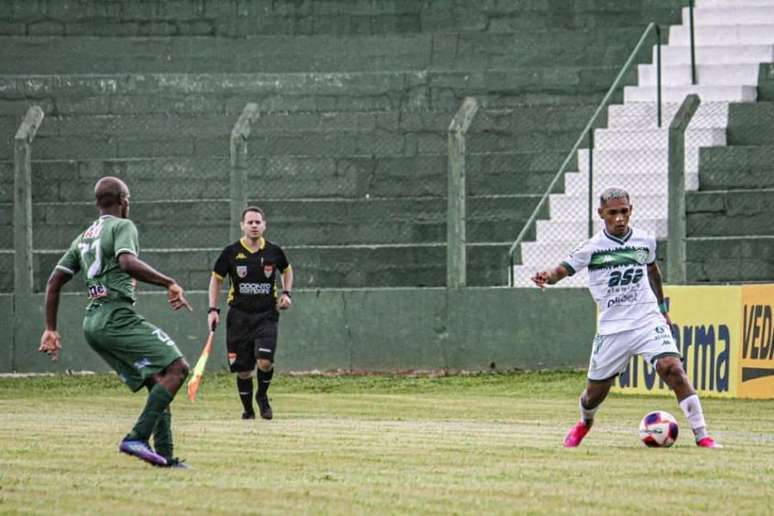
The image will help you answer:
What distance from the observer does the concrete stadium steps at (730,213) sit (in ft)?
80.0

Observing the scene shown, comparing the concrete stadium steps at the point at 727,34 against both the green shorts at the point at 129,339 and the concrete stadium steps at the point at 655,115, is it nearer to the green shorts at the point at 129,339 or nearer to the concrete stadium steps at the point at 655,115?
the concrete stadium steps at the point at 655,115

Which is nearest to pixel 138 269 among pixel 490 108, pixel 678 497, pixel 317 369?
pixel 678 497

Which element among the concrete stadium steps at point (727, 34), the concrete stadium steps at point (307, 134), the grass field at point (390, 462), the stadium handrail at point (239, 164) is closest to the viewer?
the grass field at point (390, 462)

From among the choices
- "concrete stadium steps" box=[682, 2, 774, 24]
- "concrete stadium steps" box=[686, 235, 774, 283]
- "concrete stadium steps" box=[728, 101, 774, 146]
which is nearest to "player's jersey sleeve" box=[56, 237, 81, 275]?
"concrete stadium steps" box=[686, 235, 774, 283]

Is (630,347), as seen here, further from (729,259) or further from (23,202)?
(23,202)

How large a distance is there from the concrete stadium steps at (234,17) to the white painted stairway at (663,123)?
12.3 feet

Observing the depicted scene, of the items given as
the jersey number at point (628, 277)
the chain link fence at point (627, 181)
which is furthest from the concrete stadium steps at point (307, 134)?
the jersey number at point (628, 277)

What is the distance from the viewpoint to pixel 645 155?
25.7 metres

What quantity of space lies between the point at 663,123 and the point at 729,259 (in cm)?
315

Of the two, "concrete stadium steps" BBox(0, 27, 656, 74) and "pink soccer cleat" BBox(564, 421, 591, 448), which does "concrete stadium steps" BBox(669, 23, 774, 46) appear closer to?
"concrete stadium steps" BBox(0, 27, 656, 74)

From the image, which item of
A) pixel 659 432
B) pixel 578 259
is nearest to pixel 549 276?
pixel 578 259

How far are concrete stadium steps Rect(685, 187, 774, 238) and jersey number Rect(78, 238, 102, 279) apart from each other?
1427cm

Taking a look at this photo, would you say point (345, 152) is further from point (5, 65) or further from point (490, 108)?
point (5, 65)

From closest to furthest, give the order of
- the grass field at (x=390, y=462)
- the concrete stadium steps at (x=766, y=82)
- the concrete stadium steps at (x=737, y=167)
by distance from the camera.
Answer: the grass field at (x=390, y=462) → the concrete stadium steps at (x=737, y=167) → the concrete stadium steps at (x=766, y=82)
